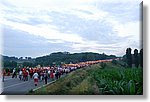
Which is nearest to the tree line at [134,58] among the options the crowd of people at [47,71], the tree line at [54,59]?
the tree line at [54,59]

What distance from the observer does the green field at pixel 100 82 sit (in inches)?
148

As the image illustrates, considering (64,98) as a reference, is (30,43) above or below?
above

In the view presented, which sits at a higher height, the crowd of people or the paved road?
the crowd of people

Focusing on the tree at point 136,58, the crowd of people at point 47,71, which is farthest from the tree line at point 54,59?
the tree at point 136,58

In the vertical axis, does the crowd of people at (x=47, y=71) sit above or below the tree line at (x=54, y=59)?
below

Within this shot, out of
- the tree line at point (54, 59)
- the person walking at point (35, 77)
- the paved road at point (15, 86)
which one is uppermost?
the tree line at point (54, 59)

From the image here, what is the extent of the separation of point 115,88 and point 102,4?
716 mm

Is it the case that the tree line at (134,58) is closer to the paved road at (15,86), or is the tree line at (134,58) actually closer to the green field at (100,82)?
the green field at (100,82)

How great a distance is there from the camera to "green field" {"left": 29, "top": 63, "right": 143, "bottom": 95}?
375cm

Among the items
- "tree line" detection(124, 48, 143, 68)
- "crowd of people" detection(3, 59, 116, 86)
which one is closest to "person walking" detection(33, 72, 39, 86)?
"crowd of people" detection(3, 59, 116, 86)

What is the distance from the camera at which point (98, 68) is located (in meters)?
3.79

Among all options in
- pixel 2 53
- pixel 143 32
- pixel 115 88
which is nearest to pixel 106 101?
pixel 115 88

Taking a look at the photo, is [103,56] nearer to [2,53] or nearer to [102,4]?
[102,4]

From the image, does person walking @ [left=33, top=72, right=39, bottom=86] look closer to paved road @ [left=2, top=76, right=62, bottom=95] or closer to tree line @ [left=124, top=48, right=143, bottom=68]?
paved road @ [left=2, top=76, right=62, bottom=95]
